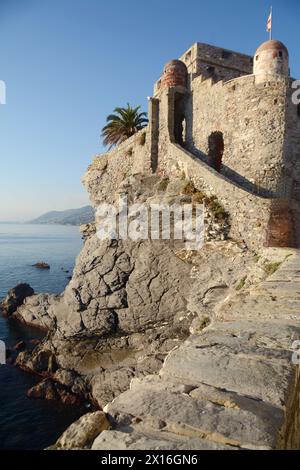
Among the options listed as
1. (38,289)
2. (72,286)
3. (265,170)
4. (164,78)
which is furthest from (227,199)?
(38,289)

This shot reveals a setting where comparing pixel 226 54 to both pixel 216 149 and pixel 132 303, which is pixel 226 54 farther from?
pixel 132 303

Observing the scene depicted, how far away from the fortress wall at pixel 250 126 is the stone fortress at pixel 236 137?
50mm

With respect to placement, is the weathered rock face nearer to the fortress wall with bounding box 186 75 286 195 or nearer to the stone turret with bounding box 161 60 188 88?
the fortress wall with bounding box 186 75 286 195

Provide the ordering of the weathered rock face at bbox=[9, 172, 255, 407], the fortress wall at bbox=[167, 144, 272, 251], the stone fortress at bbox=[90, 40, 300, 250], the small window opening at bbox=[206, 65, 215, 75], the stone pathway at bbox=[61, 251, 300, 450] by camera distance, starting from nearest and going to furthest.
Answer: the stone pathway at bbox=[61, 251, 300, 450] → the fortress wall at bbox=[167, 144, 272, 251] → the stone fortress at bbox=[90, 40, 300, 250] → the weathered rock face at bbox=[9, 172, 255, 407] → the small window opening at bbox=[206, 65, 215, 75]

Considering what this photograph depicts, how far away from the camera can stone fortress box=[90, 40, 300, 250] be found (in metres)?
12.9

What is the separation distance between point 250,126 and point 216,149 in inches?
130

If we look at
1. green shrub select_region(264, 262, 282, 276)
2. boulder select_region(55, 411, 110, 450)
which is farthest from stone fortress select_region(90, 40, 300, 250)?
boulder select_region(55, 411, 110, 450)

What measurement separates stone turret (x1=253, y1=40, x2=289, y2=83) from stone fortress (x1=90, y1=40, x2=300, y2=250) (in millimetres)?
48

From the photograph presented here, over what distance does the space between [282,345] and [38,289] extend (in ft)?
143

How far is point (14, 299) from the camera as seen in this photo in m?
34.2

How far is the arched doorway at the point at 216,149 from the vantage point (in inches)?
749

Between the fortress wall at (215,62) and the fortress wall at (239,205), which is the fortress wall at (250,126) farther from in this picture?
the fortress wall at (215,62)

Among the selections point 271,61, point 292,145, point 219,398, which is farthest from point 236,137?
point 219,398

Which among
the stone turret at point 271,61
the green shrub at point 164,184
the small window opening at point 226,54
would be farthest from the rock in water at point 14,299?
the stone turret at point 271,61
